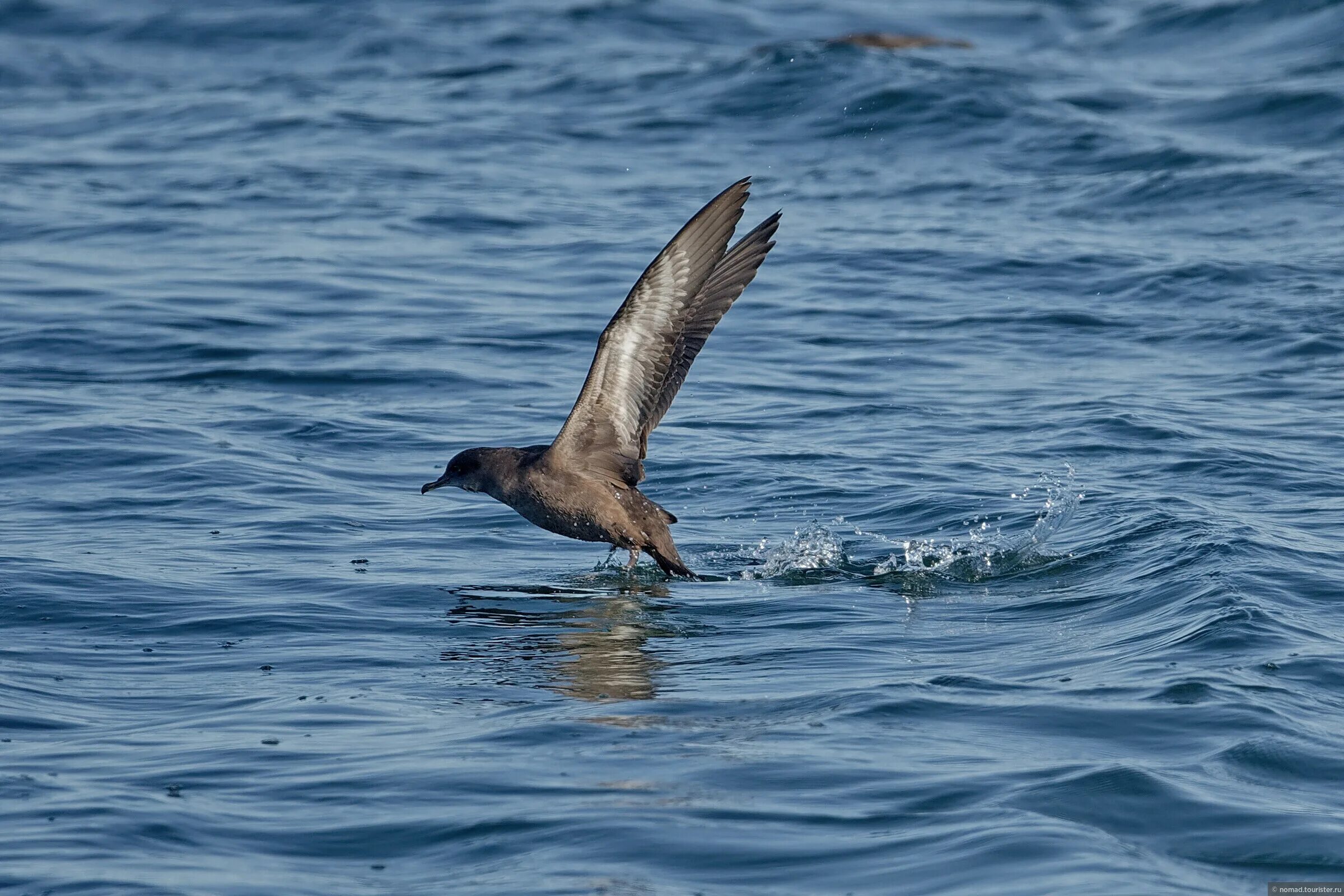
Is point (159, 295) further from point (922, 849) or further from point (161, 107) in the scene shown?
point (922, 849)

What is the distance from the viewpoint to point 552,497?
8.20 m

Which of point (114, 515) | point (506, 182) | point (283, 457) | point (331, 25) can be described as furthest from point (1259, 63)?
point (114, 515)

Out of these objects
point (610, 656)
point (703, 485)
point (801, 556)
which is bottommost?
point (610, 656)

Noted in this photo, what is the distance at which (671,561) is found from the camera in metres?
8.42

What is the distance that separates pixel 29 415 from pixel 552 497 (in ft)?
14.1

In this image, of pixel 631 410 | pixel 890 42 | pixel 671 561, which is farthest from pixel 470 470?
pixel 890 42

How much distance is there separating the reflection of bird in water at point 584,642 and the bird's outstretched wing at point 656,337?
25.6 inches

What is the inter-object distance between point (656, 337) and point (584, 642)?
1598 millimetres

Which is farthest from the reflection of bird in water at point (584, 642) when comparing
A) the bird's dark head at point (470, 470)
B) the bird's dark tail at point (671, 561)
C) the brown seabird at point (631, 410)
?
the bird's dark head at point (470, 470)

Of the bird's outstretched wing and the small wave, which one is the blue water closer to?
the small wave

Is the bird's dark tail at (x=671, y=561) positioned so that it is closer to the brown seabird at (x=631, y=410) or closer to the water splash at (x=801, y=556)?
the brown seabird at (x=631, y=410)

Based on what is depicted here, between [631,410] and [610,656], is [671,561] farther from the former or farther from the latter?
[610,656]

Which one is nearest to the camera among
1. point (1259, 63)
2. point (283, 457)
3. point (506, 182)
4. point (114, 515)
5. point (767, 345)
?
point (114, 515)

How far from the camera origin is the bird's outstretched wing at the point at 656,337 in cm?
814
